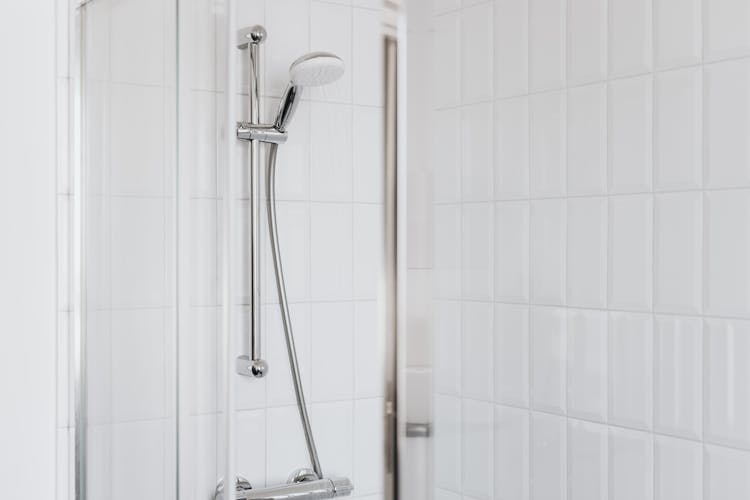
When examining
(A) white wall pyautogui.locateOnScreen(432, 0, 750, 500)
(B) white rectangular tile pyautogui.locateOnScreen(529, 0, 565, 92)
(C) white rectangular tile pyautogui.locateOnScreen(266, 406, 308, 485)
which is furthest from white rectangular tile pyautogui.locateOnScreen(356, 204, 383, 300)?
(B) white rectangular tile pyautogui.locateOnScreen(529, 0, 565, 92)

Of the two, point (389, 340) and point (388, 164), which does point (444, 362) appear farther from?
point (388, 164)

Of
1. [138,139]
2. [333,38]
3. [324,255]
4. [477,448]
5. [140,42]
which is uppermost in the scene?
[333,38]

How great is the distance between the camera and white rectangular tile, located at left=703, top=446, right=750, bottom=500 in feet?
2.89

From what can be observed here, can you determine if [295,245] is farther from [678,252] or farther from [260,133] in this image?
[678,252]

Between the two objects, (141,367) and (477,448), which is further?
(477,448)

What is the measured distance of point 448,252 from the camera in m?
1.15

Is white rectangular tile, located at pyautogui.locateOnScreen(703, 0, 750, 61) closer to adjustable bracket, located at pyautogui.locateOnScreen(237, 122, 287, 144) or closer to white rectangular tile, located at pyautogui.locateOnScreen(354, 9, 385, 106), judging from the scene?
white rectangular tile, located at pyautogui.locateOnScreen(354, 9, 385, 106)

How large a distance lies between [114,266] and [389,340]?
45cm

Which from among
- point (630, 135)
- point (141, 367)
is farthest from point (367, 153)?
point (141, 367)

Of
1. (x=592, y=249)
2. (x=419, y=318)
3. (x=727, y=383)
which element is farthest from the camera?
(x=419, y=318)

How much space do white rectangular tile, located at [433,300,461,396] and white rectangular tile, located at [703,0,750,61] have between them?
1.69 feet

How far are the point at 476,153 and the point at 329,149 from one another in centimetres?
23

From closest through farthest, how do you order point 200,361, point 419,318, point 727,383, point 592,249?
point 200,361
point 727,383
point 592,249
point 419,318

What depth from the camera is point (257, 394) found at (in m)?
1.05
